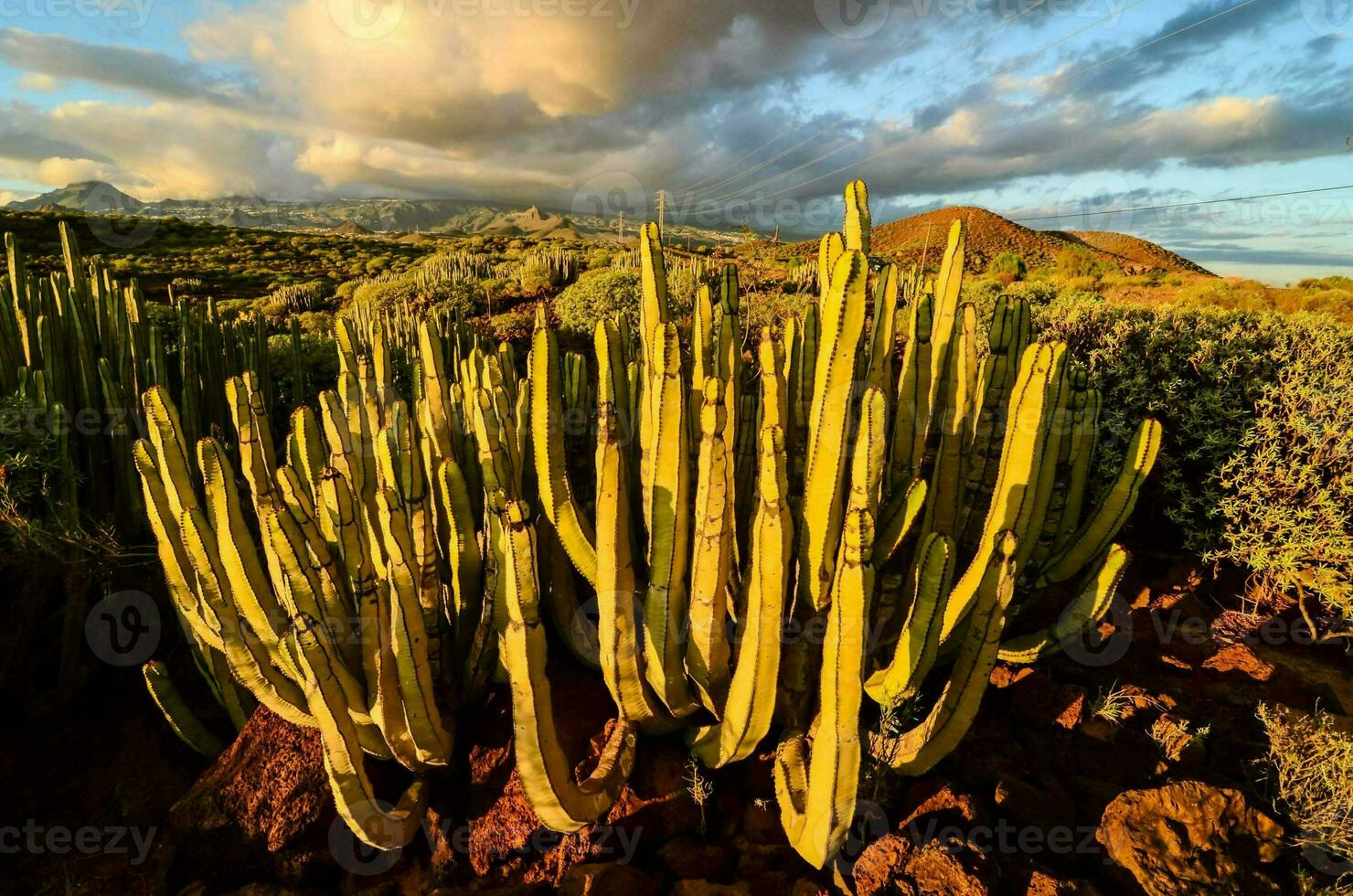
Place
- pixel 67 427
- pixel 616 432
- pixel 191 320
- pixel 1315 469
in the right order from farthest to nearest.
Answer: pixel 191 320
pixel 1315 469
pixel 67 427
pixel 616 432

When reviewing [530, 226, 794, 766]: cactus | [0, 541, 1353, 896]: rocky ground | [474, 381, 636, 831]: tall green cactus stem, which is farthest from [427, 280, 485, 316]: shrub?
[474, 381, 636, 831]: tall green cactus stem

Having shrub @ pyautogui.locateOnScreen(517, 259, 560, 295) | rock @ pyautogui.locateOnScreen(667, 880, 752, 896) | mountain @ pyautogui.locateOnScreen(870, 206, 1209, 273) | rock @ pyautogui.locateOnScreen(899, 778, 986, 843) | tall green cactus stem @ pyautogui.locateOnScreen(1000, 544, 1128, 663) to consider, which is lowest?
rock @ pyautogui.locateOnScreen(667, 880, 752, 896)

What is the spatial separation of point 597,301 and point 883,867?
1198cm

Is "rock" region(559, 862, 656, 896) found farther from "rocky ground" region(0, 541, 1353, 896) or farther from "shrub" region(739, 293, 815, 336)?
"shrub" region(739, 293, 815, 336)

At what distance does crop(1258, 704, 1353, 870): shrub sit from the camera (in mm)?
1947

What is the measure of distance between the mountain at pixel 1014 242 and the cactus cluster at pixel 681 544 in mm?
30091

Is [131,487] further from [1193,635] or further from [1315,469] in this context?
[1315,469]

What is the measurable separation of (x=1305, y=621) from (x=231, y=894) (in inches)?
198

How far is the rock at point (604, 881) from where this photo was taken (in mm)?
1783

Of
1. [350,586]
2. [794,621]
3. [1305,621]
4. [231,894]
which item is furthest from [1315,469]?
[231,894]

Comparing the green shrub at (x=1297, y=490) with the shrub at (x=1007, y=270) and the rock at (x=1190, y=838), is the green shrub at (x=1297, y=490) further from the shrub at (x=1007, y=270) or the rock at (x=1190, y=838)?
the shrub at (x=1007, y=270)

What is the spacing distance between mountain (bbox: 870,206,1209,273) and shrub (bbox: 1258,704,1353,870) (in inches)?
1191

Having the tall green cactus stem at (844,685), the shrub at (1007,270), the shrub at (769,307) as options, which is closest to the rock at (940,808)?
the tall green cactus stem at (844,685)

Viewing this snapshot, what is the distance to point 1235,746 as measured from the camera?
236 centimetres
